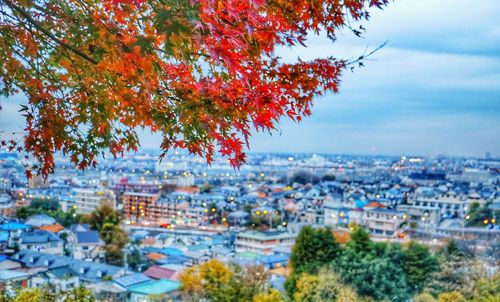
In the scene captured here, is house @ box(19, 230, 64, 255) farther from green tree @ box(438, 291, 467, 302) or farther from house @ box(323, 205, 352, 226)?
house @ box(323, 205, 352, 226)

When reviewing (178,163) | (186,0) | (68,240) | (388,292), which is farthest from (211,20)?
(178,163)

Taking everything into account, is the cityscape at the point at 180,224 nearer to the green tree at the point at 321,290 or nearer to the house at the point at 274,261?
the house at the point at 274,261

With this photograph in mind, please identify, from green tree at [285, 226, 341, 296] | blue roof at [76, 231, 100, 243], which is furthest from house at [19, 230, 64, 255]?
green tree at [285, 226, 341, 296]

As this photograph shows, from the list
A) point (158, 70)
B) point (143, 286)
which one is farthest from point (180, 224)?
point (158, 70)

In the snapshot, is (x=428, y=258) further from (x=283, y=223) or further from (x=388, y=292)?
(x=283, y=223)

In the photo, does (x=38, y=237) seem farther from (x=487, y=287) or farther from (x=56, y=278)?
(x=487, y=287)

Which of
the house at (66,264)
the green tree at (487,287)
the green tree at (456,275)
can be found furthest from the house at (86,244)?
the green tree at (487,287)
